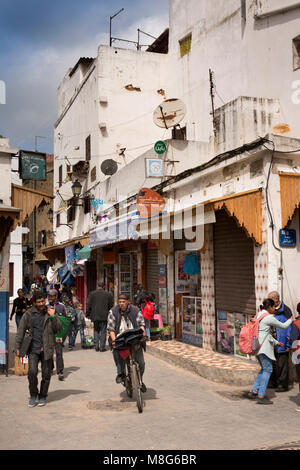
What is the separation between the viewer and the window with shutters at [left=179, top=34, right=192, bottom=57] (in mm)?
17031

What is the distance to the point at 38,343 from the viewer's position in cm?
741

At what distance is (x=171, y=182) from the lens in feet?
44.6

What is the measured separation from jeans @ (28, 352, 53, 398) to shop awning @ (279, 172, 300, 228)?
4.96 meters

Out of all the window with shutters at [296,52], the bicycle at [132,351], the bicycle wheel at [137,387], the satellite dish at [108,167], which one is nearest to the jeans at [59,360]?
the bicycle at [132,351]

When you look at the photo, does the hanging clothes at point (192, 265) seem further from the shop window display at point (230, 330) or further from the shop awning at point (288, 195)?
the shop awning at point (288, 195)

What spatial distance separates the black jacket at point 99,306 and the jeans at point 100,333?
6.6 inches

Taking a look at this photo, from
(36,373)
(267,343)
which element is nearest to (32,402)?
(36,373)

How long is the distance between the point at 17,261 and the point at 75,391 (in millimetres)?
25985

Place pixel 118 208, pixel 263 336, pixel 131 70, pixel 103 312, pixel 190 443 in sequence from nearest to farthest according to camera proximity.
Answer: pixel 190 443 → pixel 263 336 → pixel 103 312 → pixel 118 208 → pixel 131 70

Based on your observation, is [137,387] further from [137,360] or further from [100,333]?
[100,333]

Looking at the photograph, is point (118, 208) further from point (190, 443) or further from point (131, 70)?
point (190, 443)
